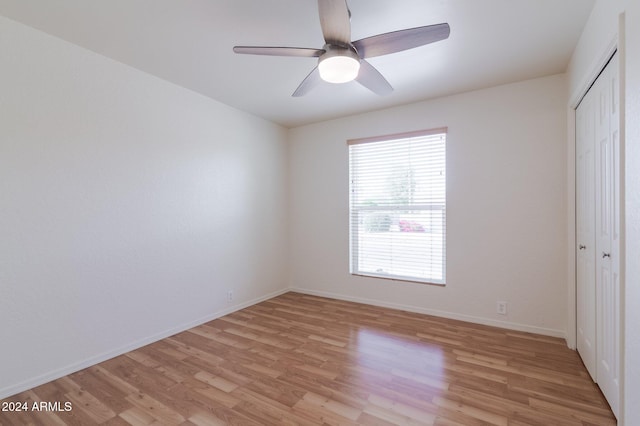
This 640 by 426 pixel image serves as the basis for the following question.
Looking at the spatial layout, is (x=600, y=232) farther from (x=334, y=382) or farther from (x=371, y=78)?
(x=334, y=382)

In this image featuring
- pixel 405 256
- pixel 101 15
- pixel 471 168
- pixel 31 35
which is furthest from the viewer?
pixel 405 256

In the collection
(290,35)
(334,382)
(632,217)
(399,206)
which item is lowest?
(334,382)

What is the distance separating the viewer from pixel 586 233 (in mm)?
Answer: 2221

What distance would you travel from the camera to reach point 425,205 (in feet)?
11.3

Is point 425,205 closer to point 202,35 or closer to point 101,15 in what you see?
point 202,35

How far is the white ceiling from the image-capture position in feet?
6.05

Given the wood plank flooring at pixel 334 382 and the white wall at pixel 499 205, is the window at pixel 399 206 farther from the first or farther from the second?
the wood plank flooring at pixel 334 382

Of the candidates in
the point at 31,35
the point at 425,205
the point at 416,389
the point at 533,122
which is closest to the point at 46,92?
the point at 31,35

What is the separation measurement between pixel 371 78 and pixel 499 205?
202 centimetres

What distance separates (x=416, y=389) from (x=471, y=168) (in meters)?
2.32

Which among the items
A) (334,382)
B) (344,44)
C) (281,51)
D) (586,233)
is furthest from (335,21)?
(586,233)

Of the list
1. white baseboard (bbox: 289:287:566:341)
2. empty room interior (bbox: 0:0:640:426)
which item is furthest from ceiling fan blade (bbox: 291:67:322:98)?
white baseboard (bbox: 289:287:566:341)

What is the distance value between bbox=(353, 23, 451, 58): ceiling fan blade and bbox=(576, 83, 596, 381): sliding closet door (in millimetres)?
1408

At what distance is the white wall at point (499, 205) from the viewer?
278cm
